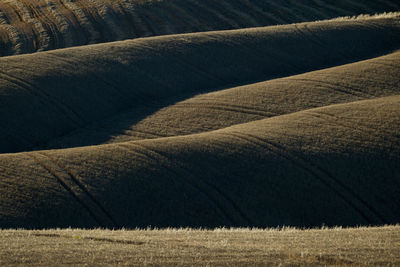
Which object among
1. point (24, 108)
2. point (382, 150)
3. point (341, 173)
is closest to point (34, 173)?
point (24, 108)

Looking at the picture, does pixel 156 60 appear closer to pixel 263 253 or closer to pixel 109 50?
pixel 109 50

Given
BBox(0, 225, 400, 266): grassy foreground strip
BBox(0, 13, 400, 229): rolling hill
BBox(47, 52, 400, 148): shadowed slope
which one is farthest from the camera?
BBox(47, 52, 400, 148): shadowed slope

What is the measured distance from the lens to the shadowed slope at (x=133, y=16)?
48.4 metres

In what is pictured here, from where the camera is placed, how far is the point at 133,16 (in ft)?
180

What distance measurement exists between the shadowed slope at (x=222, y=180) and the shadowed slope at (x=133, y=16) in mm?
26207

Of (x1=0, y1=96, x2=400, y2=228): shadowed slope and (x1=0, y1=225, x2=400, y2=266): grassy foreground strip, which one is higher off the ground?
(x1=0, y1=225, x2=400, y2=266): grassy foreground strip

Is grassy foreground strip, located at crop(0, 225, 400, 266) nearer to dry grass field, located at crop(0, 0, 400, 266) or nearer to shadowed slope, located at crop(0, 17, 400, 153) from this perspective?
dry grass field, located at crop(0, 0, 400, 266)

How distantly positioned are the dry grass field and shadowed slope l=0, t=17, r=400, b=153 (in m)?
0.14

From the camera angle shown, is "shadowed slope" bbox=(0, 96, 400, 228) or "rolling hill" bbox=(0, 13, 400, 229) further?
"rolling hill" bbox=(0, 13, 400, 229)

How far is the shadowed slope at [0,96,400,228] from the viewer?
2068cm

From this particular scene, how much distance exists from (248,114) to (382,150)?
9575 millimetres

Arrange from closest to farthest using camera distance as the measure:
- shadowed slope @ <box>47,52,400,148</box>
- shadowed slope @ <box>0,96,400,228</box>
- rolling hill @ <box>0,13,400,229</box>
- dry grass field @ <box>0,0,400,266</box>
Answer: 1. dry grass field @ <box>0,0,400,266</box>
2. shadowed slope @ <box>0,96,400,228</box>
3. rolling hill @ <box>0,13,400,229</box>
4. shadowed slope @ <box>47,52,400,148</box>

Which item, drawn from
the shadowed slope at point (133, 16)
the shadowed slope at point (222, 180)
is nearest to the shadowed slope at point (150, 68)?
the shadowed slope at point (222, 180)

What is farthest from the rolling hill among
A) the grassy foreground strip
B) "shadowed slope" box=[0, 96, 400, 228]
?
the grassy foreground strip
